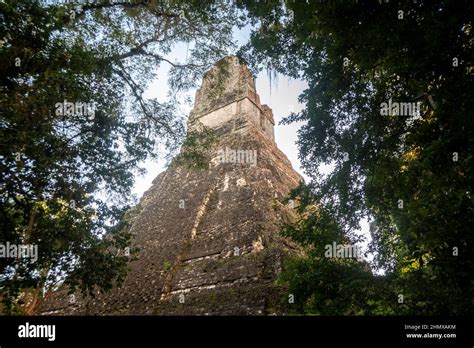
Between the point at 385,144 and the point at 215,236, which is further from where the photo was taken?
the point at 215,236

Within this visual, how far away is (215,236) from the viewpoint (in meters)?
11.1

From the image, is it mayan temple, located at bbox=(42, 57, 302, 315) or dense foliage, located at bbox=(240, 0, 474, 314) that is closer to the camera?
dense foliage, located at bbox=(240, 0, 474, 314)

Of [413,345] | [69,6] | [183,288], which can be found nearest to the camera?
[413,345]

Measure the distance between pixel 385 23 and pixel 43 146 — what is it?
5.11m

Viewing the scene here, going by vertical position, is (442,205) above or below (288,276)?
above

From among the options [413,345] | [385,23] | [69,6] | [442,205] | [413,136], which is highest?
[69,6]

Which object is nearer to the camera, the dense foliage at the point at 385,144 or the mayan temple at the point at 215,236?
the dense foliage at the point at 385,144

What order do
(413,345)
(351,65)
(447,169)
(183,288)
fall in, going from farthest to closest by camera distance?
(183,288) < (351,65) < (447,169) < (413,345)

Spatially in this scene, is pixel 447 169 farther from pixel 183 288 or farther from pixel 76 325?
pixel 183 288

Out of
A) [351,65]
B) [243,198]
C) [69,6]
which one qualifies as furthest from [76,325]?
[243,198]

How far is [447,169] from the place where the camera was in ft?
12.6

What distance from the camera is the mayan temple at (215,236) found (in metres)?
8.64

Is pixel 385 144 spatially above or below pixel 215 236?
above

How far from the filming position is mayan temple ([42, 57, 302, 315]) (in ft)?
28.3
